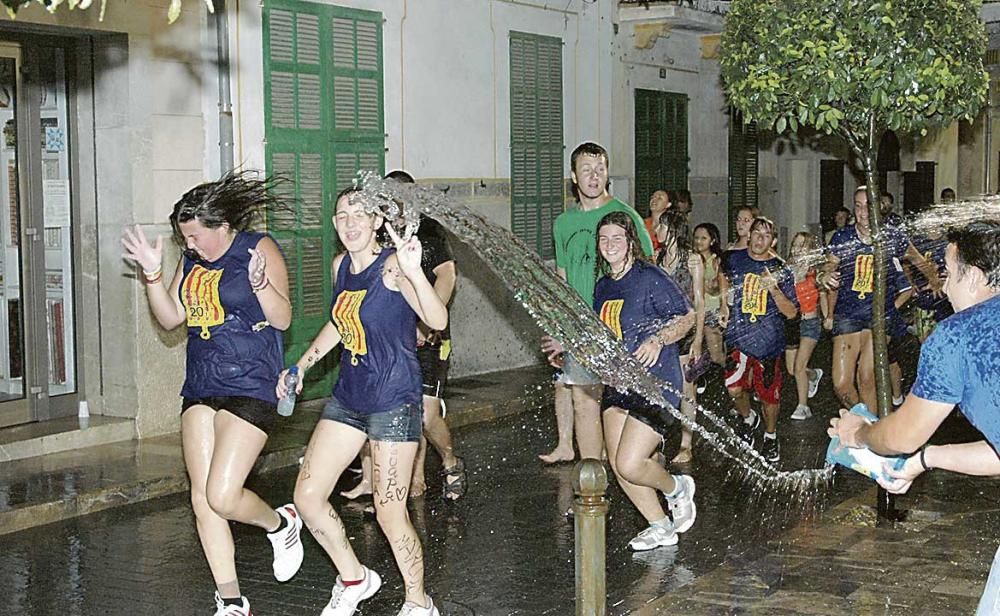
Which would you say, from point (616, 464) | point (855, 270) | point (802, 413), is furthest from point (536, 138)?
point (616, 464)

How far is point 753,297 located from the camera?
40.1 ft

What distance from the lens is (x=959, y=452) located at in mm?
5105

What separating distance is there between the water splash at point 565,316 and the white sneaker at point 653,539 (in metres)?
0.58

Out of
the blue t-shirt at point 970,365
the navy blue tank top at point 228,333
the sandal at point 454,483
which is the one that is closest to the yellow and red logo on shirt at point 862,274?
the sandal at point 454,483

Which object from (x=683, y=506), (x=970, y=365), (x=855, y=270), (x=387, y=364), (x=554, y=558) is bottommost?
(x=554, y=558)

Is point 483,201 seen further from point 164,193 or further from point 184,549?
point 184,549

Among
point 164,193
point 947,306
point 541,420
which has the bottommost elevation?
point 541,420

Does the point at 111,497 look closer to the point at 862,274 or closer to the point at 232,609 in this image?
the point at 232,609

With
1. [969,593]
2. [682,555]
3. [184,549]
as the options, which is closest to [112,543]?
[184,549]

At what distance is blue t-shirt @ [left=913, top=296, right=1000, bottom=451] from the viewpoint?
15.1 feet

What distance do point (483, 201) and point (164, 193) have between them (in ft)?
15.7

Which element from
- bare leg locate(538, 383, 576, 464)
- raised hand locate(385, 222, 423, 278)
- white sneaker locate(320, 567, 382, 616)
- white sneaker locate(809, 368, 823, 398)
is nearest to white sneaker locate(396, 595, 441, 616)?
white sneaker locate(320, 567, 382, 616)

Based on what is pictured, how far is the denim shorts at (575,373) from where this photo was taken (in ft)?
30.8

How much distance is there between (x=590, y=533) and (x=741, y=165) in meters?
16.7
